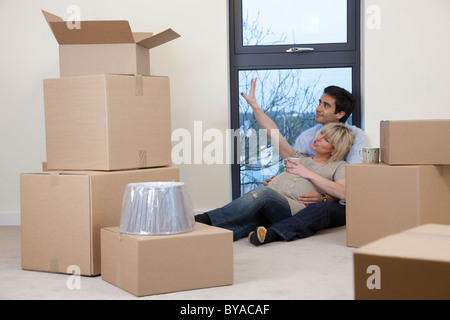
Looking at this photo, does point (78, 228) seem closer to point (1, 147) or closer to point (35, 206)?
point (35, 206)

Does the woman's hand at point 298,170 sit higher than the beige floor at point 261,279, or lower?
higher

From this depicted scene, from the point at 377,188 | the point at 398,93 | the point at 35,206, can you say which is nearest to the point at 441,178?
the point at 377,188

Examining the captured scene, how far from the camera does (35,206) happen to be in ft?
7.33

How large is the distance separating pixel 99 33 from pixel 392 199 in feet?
4.96

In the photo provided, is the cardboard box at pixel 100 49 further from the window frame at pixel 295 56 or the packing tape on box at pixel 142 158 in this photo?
the window frame at pixel 295 56

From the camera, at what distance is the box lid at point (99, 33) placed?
8.06ft

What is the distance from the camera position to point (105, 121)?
2.20m

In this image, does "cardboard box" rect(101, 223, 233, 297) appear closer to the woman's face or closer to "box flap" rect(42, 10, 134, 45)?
"box flap" rect(42, 10, 134, 45)

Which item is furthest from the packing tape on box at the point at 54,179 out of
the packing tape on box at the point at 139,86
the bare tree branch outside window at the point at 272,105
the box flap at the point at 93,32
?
the bare tree branch outside window at the point at 272,105

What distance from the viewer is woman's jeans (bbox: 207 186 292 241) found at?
2752mm

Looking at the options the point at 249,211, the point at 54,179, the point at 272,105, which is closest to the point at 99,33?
the point at 54,179

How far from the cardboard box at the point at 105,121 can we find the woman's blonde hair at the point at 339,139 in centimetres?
103

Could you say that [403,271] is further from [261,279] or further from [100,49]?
[100,49]

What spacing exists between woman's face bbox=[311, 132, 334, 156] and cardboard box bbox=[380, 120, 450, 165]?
62cm
